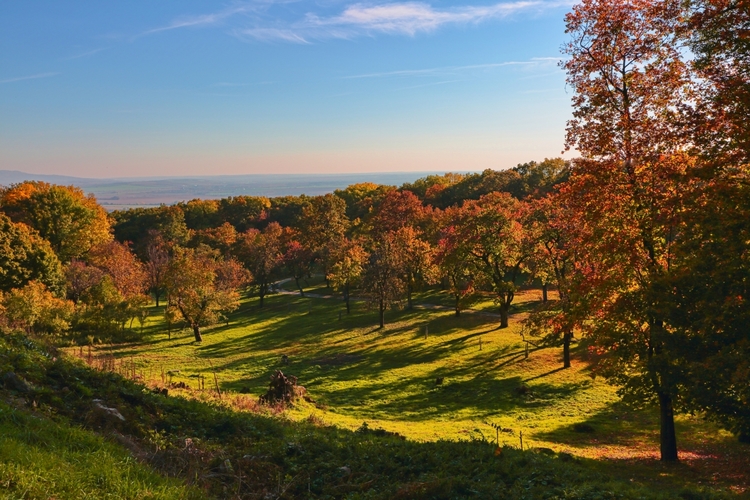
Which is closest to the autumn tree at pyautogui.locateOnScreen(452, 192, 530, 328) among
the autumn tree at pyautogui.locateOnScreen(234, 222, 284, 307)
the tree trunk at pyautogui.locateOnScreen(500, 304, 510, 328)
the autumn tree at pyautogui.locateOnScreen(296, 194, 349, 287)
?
the tree trunk at pyautogui.locateOnScreen(500, 304, 510, 328)

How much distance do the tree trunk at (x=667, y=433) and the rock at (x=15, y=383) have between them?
2114 centimetres

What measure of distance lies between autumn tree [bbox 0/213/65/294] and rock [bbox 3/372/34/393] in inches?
1899

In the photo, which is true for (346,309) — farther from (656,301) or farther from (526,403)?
(656,301)

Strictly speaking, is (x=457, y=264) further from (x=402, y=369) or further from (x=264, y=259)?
(x=264, y=259)

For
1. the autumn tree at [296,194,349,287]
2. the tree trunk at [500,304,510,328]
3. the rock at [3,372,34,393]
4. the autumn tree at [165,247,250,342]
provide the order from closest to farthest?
the rock at [3,372,34,393], the tree trunk at [500,304,510,328], the autumn tree at [165,247,250,342], the autumn tree at [296,194,349,287]

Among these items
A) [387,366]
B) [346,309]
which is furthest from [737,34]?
[346,309]

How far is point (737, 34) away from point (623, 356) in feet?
36.8

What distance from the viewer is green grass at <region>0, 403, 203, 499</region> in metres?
7.25

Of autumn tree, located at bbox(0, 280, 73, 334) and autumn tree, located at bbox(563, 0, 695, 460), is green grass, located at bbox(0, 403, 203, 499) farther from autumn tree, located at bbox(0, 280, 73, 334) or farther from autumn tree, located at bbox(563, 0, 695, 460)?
autumn tree, located at bbox(0, 280, 73, 334)

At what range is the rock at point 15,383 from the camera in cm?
1216

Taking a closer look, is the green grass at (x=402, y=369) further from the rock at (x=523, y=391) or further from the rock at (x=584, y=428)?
the rock at (x=584, y=428)

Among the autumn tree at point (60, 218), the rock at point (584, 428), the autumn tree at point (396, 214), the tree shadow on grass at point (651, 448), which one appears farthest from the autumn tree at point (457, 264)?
the autumn tree at point (60, 218)

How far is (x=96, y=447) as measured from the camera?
9.48 meters

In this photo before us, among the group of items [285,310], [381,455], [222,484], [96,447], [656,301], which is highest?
[656,301]
